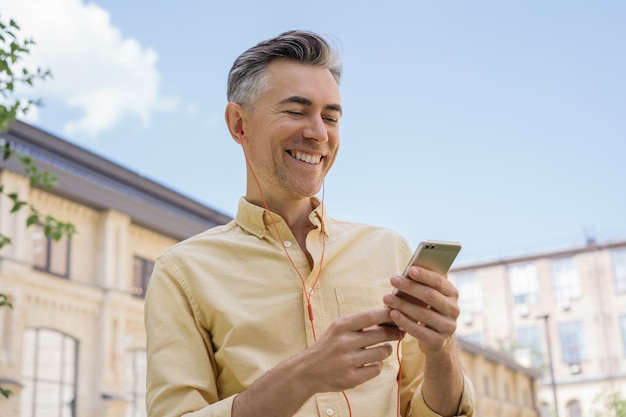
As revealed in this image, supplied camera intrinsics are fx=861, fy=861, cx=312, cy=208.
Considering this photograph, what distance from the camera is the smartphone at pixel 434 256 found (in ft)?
5.85

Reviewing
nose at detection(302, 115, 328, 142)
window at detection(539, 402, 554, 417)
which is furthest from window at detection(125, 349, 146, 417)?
window at detection(539, 402, 554, 417)

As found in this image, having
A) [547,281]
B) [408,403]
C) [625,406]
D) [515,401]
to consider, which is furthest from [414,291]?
[547,281]

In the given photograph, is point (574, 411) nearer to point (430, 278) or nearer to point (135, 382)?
point (135, 382)

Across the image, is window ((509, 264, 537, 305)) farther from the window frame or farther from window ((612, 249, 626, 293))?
the window frame

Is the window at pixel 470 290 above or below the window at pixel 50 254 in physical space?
above

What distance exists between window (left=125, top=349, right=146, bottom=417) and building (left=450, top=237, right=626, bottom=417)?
33982mm

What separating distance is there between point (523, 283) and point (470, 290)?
3749 millimetres

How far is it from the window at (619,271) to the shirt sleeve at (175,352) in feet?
182

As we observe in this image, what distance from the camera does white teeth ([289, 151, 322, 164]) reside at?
246 cm

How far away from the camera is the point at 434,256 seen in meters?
1.82

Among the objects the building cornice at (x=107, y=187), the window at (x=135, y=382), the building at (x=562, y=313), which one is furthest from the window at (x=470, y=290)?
the window at (x=135, y=382)

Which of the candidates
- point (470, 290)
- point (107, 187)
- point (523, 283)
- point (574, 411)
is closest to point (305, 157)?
point (107, 187)

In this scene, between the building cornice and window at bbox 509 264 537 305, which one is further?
window at bbox 509 264 537 305

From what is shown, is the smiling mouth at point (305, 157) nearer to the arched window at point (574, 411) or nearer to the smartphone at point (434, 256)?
the smartphone at point (434, 256)
